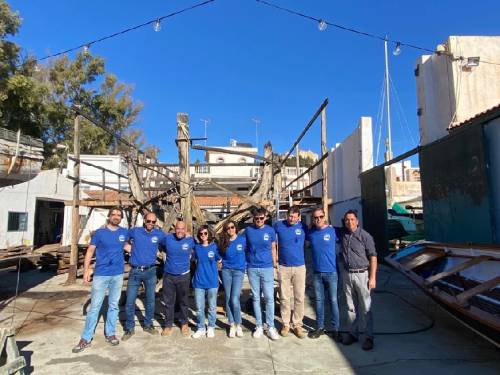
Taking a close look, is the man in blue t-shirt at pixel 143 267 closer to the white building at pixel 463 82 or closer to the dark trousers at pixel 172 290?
the dark trousers at pixel 172 290

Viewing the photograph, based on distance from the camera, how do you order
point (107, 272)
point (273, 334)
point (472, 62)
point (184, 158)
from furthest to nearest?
point (472, 62) → point (184, 158) → point (273, 334) → point (107, 272)

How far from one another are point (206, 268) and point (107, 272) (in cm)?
132

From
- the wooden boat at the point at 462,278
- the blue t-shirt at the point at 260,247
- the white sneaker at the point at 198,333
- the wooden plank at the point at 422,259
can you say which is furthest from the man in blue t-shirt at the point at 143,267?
the wooden plank at the point at 422,259

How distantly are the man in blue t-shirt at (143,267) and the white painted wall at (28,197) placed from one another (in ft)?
41.9

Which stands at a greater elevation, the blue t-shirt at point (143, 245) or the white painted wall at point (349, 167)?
the white painted wall at point (349, 167)

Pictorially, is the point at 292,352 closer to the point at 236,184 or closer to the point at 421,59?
the point at 236,184

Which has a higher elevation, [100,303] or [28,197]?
[28,197]

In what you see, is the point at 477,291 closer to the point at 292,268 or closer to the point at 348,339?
the point at 348,339

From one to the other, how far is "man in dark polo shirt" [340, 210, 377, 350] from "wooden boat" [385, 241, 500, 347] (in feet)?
3.31

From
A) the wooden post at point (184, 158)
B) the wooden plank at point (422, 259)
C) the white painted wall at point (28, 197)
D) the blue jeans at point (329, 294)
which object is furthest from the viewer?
the white painted wall at point (28, 197)

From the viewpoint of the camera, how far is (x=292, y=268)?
558 centimetres

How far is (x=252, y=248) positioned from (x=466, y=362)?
2893 millimetres

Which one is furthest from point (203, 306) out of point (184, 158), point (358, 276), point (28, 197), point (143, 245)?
point (28, 197)

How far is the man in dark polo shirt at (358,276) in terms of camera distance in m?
5.08
